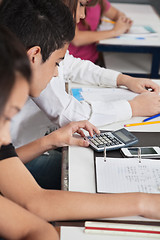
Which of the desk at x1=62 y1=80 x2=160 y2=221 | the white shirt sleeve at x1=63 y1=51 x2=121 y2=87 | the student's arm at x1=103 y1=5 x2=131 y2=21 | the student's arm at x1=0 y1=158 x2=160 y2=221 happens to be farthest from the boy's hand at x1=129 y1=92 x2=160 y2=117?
the student's arm at x1=103 y1=5 x2=131 y2=21

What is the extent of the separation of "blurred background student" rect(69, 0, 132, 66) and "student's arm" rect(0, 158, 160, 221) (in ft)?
5.90

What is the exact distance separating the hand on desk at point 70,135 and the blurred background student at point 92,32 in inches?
56.3

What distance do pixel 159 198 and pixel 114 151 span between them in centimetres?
32

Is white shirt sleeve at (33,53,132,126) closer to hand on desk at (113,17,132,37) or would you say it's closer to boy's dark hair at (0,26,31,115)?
boy's dark hair at (0,26,31,115)

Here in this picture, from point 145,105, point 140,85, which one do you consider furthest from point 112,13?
point 145,105

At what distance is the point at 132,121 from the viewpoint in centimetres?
156

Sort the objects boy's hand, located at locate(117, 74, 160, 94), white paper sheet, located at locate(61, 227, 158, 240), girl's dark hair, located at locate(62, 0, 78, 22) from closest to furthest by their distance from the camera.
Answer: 1. white paper sheet, located at locate(61, 227, 158, 240)
2. girl's dark hair, located at locate(62, 0, 78, 22)
3. boy's hand, located at locate(117, 74, 160, 94)

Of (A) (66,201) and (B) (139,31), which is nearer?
(A) (66,201)

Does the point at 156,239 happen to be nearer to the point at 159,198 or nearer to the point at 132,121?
the point at 159,198

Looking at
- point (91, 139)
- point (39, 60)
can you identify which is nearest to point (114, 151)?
point (91, 139)

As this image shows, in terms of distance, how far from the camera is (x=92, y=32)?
2.75 metres

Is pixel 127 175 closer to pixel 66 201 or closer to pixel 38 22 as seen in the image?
pixel 66 201

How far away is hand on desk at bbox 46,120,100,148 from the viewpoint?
4.35 feet

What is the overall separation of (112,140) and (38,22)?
47cm
